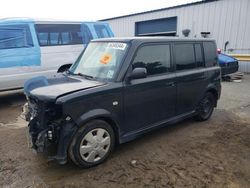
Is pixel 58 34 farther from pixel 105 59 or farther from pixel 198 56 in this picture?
pixel 198 56

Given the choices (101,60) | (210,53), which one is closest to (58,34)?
(101,60)

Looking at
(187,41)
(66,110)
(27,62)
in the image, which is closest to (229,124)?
(187,41)

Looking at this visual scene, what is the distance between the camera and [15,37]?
6.23 m

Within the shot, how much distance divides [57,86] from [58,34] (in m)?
4.03

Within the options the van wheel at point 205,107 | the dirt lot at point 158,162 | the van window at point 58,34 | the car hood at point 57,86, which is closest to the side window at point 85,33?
the van window at point 58,34

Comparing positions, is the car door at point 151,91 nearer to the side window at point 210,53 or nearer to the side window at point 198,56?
the side window at point 198,56

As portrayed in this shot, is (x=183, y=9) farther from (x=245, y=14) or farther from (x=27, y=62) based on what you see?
(x=27, y=62)

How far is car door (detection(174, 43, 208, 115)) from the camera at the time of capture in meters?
4.39

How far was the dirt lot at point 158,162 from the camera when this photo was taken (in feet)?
10.1

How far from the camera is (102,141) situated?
341cm

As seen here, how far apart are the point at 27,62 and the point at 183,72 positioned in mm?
4203

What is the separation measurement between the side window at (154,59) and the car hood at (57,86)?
2.54 ft

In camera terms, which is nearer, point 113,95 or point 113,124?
point 113,95

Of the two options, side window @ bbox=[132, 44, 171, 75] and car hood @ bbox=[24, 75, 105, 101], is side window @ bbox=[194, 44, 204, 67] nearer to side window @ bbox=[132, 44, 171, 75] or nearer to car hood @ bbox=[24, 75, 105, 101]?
side window @ bbox=[132, 44, 171, 75]
